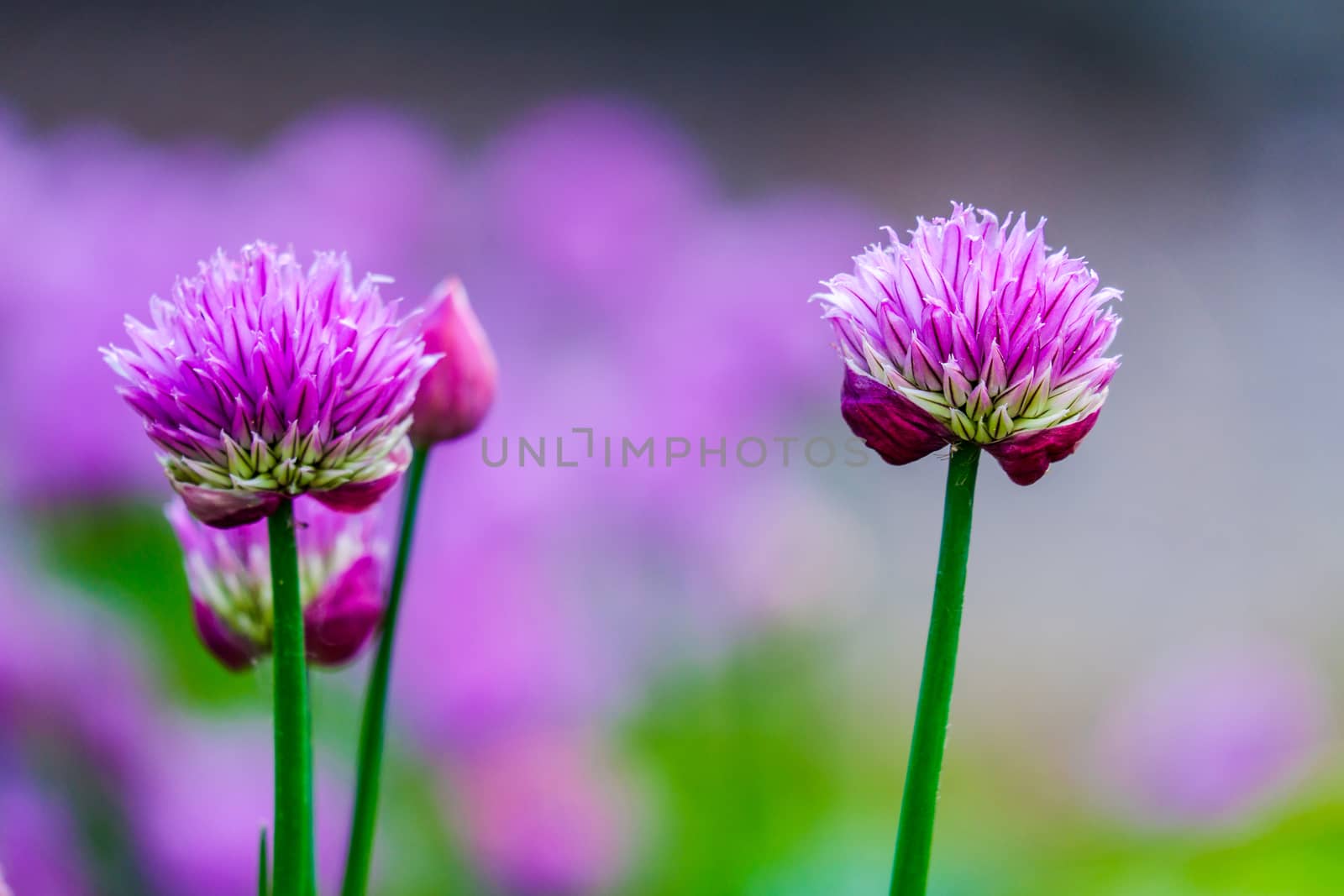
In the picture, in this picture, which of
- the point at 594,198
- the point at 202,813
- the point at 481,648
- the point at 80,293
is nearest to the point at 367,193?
the point at 594,198

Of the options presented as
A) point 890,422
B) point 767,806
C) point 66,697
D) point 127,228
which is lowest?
point 767,806

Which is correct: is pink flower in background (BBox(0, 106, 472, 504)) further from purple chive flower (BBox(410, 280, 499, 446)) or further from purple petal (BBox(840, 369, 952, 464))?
purple petal (BBox(840, 369, 952, 464))

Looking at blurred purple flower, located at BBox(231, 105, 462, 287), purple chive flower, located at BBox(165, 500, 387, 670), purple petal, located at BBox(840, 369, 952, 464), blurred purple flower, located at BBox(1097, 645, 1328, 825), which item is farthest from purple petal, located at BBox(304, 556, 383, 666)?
blurred purple flower, located at BBox(1097, 645, 1328, 825)

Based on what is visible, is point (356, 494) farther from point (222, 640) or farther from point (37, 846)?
point (37, 846)

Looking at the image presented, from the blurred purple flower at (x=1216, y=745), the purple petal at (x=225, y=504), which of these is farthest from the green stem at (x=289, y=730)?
the blurred purple flower at (x=1216, y=745)

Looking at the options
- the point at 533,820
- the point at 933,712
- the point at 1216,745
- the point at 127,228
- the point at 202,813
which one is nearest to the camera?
the point at 933,712

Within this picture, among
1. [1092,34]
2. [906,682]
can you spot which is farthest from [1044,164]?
[906,682]

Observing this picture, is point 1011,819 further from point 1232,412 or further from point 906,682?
point 1232,412

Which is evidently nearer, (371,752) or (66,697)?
(371,752)
